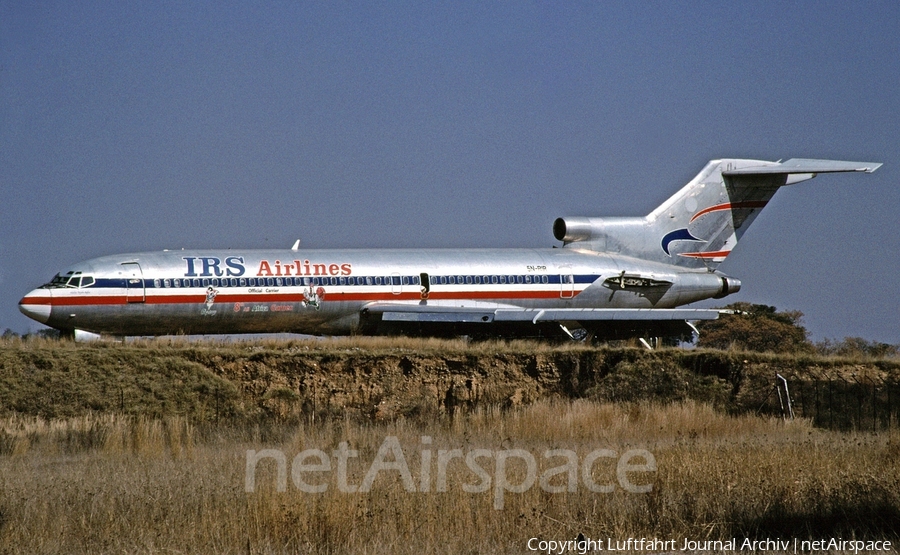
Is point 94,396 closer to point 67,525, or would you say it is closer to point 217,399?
point 217,399

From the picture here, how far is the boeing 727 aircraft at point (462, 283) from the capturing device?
3238cm

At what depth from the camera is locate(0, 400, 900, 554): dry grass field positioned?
13781 millimetres

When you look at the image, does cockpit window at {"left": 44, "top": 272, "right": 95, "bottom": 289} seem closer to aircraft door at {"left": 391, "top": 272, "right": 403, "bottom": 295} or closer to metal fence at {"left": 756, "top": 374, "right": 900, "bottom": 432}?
aircraft door at {"left": 391, "top": 272, "right": 403, "bottom": 295}

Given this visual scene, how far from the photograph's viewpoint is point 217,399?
25203 mm

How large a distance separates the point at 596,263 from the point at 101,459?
24317 mm

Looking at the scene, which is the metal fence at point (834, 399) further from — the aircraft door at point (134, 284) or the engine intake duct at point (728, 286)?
the aircraft door at point (134, 284)

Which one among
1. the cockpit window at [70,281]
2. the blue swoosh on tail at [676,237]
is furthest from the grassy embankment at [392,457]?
the blue swoosh on tail at [676,237]

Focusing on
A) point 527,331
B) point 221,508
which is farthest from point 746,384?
point 221,508
